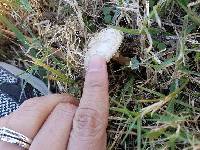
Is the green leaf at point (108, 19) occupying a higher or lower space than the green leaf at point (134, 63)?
higher

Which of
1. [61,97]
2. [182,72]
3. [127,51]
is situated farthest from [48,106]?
[182,72]

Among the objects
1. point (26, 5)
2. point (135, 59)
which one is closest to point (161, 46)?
point (135, 59)

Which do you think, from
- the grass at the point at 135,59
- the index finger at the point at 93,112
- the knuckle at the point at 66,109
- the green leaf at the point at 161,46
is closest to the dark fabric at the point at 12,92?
the grass at the point at 135,59

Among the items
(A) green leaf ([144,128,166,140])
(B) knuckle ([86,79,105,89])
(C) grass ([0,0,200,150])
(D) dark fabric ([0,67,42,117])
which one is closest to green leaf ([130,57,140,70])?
(C) grass ([0,0,200,150])

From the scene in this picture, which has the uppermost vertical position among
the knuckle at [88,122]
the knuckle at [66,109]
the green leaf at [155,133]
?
the knuckle at [66,109]

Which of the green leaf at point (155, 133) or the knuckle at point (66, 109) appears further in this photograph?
the knuckle at point (66, 109)

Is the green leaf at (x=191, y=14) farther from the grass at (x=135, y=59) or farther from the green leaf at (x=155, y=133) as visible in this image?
the green leaf at (x=155, y=133)

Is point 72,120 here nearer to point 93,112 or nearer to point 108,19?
point 93,112
